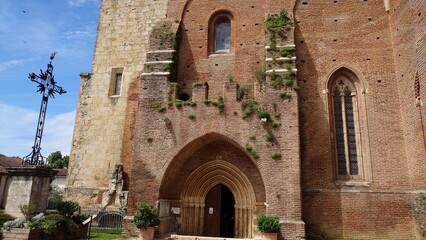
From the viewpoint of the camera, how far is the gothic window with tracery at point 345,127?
13508 mm

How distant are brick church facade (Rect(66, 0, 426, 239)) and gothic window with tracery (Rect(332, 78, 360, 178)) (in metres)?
0.04

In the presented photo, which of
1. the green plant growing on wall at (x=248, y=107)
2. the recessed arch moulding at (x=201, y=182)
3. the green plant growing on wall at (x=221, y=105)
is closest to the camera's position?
the green plant growing on wall at (x=248, y=107)

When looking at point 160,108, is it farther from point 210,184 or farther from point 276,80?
point 276,80

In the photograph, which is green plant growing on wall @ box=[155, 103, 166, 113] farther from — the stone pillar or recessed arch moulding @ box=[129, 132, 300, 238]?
the stone pillar

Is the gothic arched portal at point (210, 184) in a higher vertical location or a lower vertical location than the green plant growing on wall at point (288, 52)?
lower

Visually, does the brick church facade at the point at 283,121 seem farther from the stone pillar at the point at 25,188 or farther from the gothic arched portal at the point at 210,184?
the stone pillar at the point at 25,188

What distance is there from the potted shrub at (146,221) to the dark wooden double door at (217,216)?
116 inches

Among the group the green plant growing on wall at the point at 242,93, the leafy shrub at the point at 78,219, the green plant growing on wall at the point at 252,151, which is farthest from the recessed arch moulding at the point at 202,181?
the leafy shrub at the point at 78,219

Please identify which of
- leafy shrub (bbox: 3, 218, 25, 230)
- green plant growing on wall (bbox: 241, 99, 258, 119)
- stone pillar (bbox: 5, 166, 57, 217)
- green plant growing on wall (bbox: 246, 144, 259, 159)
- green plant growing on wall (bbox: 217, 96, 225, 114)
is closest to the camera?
leafy shrub (bbox: 3, 218, 25, 230)

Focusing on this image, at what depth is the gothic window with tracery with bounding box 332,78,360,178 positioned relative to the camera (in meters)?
13.5

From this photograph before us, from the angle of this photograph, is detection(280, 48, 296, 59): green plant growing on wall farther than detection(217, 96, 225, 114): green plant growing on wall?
Yes

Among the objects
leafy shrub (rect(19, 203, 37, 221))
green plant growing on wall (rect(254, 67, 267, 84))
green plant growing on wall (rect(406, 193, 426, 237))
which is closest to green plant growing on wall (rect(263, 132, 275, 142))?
green plant growing on wall (rect(254, 67, 267, 84))

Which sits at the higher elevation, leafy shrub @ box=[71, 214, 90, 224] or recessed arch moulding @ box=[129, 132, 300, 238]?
recessed arch moulding @ box=[129, 132, 300, 238]

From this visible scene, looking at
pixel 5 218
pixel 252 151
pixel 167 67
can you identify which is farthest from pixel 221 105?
pixel 5 218
